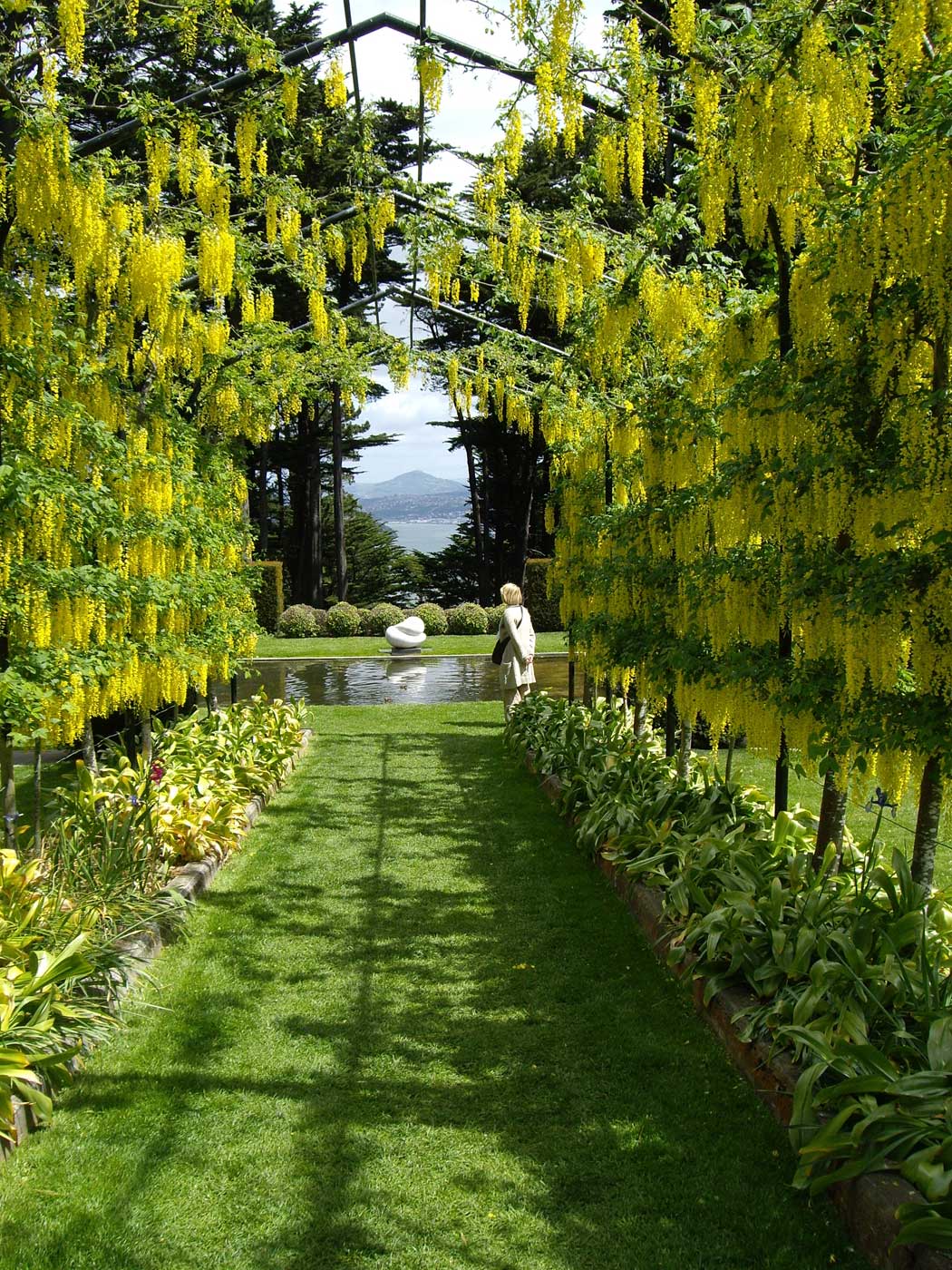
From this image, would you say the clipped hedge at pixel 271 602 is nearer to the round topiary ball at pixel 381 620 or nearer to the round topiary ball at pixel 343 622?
the round topiary ball at pixel 343 622

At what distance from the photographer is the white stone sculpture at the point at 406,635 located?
17188 mm

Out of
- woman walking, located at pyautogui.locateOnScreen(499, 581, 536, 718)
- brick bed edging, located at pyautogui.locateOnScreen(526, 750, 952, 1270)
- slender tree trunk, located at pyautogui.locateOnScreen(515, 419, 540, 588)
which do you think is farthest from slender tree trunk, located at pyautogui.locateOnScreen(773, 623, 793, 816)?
slender tree trunk, located at pyautogui.locateOnScreen(515, 419, 540, 588)

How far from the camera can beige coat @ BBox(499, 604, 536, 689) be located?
8438mm

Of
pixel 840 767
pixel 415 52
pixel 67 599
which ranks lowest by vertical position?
pixel 840 767

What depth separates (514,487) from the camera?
26.4m

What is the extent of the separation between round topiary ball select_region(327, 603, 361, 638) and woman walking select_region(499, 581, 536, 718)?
39.2 ft

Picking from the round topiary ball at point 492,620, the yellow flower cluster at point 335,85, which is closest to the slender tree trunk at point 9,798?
the yellow flower cluster at point 335,85

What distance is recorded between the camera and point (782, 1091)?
9.11ft

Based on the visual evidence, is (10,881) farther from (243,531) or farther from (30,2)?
(243,531)

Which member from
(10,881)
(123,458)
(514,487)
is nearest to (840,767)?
(10,881)

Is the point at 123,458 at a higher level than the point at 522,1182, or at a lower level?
higher

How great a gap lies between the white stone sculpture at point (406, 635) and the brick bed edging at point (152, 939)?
36.5 ft

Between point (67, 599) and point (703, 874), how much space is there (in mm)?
2893

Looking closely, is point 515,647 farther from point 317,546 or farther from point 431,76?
point 317,546
